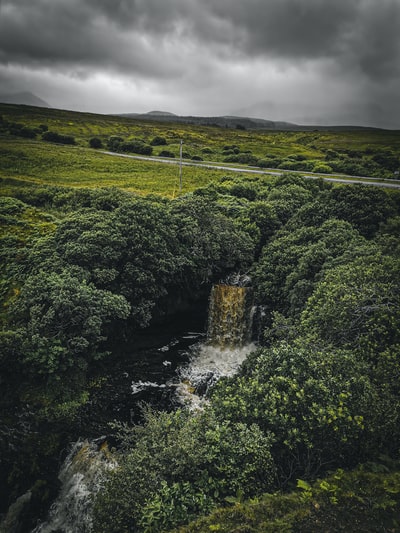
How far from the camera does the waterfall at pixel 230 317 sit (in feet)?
75.7

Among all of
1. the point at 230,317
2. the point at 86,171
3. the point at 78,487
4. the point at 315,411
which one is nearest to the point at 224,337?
the point at 230,317

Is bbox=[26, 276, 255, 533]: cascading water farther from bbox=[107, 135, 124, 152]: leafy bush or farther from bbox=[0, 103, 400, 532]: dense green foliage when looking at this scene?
bbox=[107, 135, 124, 152]: leafy bush

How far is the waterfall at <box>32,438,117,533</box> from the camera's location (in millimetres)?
11922

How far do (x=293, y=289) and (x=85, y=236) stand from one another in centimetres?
1284

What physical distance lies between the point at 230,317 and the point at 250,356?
25.6ft

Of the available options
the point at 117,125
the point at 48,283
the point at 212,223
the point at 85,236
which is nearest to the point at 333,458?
the point at 48,283

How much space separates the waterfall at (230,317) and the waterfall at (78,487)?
1083cm

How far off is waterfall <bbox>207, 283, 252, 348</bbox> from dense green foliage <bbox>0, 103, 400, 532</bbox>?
1.24 m

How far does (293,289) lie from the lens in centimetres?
1959

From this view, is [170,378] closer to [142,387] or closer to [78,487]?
[142,387]

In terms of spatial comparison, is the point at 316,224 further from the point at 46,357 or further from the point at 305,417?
the point at 46,357

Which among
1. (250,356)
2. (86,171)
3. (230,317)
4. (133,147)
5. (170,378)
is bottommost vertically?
(170,378)

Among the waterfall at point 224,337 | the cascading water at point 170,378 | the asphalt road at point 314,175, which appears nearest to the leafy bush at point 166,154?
the asphalt road at point 314,175

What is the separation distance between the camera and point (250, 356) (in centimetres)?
1574
